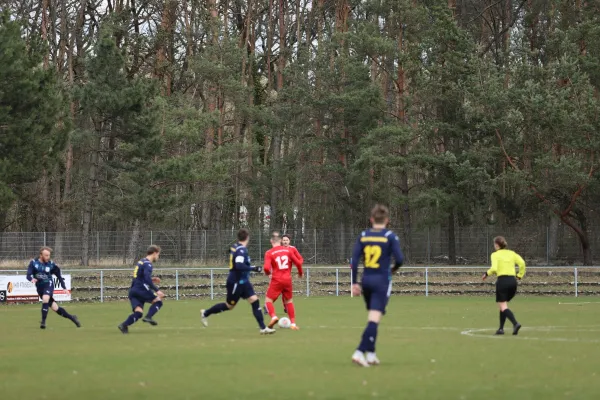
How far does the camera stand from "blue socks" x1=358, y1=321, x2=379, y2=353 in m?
13.1

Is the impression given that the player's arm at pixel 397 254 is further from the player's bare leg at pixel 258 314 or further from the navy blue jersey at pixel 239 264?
the player's bare leg at pixel 258 314

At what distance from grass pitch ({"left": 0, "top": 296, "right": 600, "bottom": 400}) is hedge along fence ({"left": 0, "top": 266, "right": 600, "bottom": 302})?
45.3ft

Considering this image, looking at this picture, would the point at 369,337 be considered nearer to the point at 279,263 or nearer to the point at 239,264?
the point at 239,264

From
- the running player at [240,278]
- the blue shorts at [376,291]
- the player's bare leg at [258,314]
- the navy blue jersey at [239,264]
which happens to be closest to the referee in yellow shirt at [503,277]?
the player's bare leg at [258,314]

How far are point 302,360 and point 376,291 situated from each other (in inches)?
64.8

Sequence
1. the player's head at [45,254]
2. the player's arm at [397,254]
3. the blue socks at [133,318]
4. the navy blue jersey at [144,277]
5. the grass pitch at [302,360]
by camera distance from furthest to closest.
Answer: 1. the player's head at [45,254]
2. the navy blue jersey at [144,277]
3. the blue socks at [133,318]
4. the player's arm at [397,254]
5. the grass pitch at [302,360]

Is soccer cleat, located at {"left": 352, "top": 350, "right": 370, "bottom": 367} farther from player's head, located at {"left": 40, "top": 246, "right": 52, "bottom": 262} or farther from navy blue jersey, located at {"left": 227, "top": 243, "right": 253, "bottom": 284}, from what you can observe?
player's head, located at {"left": 40, "top": 246, "right": 52, "bottom": 262}

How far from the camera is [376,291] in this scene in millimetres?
13414

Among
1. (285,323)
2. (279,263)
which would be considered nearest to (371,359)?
(279,263)

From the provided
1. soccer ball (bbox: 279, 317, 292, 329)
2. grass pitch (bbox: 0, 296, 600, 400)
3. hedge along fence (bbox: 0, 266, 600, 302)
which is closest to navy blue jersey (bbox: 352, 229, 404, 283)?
grass pitch (bbox: 0, 296, 600, 400)

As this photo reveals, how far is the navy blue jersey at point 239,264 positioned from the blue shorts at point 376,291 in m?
5.83

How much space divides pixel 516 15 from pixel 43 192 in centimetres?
2865

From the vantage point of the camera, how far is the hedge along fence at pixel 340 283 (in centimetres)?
3966

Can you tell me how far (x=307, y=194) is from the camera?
201 feet
